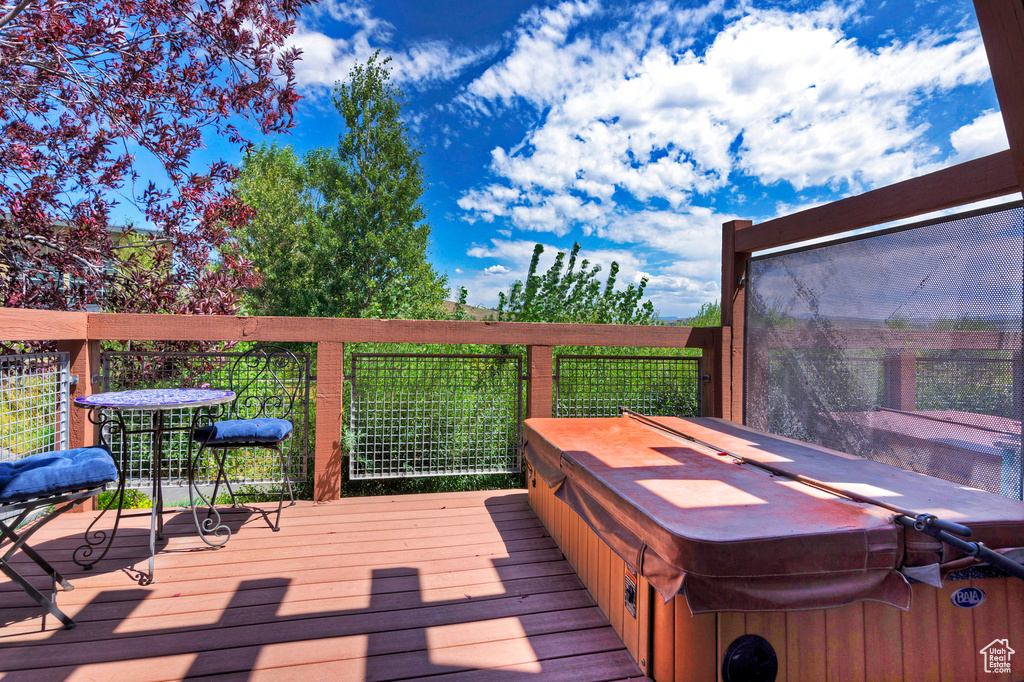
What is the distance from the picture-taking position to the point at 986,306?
2117mm

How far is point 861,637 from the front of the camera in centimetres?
137

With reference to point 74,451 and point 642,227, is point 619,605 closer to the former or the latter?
point 74,451

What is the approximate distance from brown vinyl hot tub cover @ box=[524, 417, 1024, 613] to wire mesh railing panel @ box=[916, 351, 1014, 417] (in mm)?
544

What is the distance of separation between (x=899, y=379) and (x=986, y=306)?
532mm

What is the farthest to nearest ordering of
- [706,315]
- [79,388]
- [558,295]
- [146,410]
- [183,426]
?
[706,315] → [558,295] → [183,426] → [79,388] → [146,410]

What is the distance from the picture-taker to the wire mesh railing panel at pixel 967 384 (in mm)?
2049

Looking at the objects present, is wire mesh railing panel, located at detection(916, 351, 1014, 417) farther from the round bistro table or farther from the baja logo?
the round bistro table

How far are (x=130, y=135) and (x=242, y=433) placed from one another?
12.8ft

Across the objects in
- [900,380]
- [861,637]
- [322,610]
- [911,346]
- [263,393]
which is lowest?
[322,610]

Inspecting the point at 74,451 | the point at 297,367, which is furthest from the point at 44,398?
the point at 297,367

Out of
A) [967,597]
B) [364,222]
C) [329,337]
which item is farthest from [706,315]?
[364,222]

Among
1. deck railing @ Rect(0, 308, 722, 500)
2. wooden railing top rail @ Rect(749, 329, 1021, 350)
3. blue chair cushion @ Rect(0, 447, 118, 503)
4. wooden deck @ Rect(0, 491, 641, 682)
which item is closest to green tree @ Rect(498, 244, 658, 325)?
deck railing @ Rect(0, 308, 722, 500)

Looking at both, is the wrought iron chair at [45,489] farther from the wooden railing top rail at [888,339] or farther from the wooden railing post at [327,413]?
the wooden railing top rail at [888,339]

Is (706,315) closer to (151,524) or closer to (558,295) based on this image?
(558,295)
